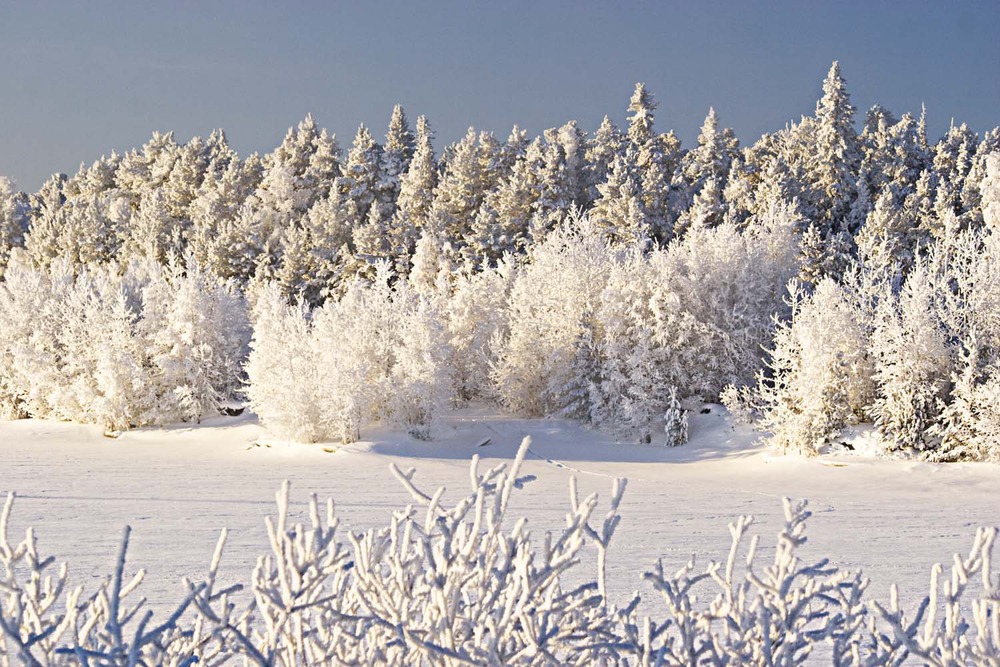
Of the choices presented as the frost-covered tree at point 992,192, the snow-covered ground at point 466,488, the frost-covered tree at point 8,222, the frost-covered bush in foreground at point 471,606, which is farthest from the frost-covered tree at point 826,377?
the frost-covered tree at point 8,222

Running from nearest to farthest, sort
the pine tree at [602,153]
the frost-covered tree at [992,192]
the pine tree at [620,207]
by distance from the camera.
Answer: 1. the frost-covered tree at [992,192]
2. the pine tree at [620,207]
3. the pine tree at [602,153]

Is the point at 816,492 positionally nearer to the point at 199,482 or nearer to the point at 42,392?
the point at 199,482

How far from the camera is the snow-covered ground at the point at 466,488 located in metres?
9.64

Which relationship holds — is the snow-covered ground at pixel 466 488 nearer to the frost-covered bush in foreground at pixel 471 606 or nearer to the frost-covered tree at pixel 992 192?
the frost-covered bush in foreground at pixel 471 606

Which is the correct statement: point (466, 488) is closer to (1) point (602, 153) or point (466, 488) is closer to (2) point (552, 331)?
(2) point (552, 331)

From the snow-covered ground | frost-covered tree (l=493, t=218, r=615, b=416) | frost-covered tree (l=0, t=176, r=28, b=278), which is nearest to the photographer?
the snow-covered ground

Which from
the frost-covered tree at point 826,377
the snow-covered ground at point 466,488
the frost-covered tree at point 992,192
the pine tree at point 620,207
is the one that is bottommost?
the snow-covered ground at point 466,488

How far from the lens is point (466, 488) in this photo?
15.0m

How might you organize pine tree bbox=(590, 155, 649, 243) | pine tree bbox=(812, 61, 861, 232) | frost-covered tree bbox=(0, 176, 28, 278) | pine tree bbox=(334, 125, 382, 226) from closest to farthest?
pine tree bbox=(590, 155, 649, 243) < pine tree bbox=(812, 61, 861, 232) < pine tree bbox=(334, 125, 382, 226) < frost-covered tree bbox=(0, 176, 28, 278)

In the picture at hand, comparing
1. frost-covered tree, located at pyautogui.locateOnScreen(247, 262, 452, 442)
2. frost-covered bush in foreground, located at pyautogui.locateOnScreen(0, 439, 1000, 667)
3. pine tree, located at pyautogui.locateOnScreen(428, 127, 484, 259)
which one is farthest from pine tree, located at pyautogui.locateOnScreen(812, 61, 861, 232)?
frost-covered bush in foreground, located at pyautogui.locateOnScreen(0, 439, 1000, 667)

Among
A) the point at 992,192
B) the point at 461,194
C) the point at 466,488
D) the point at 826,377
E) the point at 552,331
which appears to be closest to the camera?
the point at 466,488

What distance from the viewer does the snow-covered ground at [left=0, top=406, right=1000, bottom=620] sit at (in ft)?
31.6

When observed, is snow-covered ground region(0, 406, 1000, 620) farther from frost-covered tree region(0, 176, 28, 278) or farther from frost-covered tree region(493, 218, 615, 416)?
frost-covered tree region(0, 176, 28, 278)

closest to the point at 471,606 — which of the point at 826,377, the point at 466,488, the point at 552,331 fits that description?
the point at 466,488
